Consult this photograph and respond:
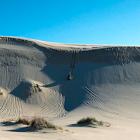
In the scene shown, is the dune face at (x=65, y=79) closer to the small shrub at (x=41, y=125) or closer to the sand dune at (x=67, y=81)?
the sand dune at (x=67, y=81)

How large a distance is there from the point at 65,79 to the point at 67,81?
1.21 feet

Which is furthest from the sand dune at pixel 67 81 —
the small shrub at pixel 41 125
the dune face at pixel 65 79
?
the small shrub at pixel 41 125

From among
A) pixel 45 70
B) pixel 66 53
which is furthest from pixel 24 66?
pixel 66 53

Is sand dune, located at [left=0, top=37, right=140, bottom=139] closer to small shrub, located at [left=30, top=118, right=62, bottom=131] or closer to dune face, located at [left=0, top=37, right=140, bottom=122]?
dune face, located at [left=0, top=37, right=140, bottom=122]

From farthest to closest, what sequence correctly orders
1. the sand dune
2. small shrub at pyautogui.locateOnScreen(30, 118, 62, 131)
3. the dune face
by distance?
the dune face → the sand dune → small shrub at pyautogui.locateOnScreen(30, 118, 62, 131)

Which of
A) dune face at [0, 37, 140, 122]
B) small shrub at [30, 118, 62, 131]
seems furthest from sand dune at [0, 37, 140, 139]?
small shrub at [30, 118, 62, 131]

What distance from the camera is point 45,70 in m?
36.4

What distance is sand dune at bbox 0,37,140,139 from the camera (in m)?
29.9

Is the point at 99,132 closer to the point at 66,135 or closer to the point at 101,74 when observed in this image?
the point at 66,135

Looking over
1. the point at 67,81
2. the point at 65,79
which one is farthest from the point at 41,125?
the point at 65,79

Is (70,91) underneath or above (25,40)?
underneath

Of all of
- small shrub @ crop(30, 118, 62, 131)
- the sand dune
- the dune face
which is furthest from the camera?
the dune face

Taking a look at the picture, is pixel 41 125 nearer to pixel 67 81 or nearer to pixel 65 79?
pixel 67 81

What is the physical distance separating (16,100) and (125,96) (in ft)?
27.5
